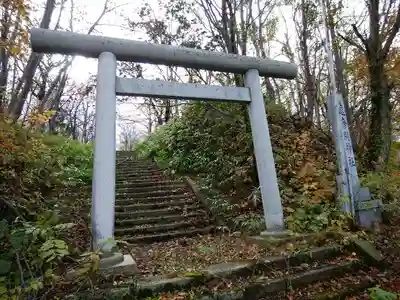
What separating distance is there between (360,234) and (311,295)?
5.73 ft

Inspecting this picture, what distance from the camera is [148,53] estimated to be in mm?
4566

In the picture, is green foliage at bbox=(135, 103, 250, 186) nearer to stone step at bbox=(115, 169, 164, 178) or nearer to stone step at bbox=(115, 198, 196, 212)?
stone step at bbox=(115, 169, 164, 178)

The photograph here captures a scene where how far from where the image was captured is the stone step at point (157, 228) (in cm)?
565

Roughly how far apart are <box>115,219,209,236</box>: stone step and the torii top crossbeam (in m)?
2.93

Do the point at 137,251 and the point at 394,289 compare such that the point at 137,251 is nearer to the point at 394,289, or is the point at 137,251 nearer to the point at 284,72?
the point at 394,289

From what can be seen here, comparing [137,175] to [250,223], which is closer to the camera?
[250,223]

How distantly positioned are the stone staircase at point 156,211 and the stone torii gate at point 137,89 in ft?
5.10

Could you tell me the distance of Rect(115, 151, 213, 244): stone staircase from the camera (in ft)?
18.7

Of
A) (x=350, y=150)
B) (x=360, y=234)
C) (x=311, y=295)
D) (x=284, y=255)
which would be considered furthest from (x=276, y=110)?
(x=311, y=295)

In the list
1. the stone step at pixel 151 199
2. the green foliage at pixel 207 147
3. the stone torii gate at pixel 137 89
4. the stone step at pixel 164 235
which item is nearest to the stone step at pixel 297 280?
the stone torii gate at pixel 137 89

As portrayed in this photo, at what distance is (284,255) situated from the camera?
4.13m

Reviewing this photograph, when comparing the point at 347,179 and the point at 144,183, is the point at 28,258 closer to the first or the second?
the point at 347,179

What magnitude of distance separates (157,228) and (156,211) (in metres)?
0.68

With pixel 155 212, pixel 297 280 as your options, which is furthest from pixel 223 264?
pixel 155 212
